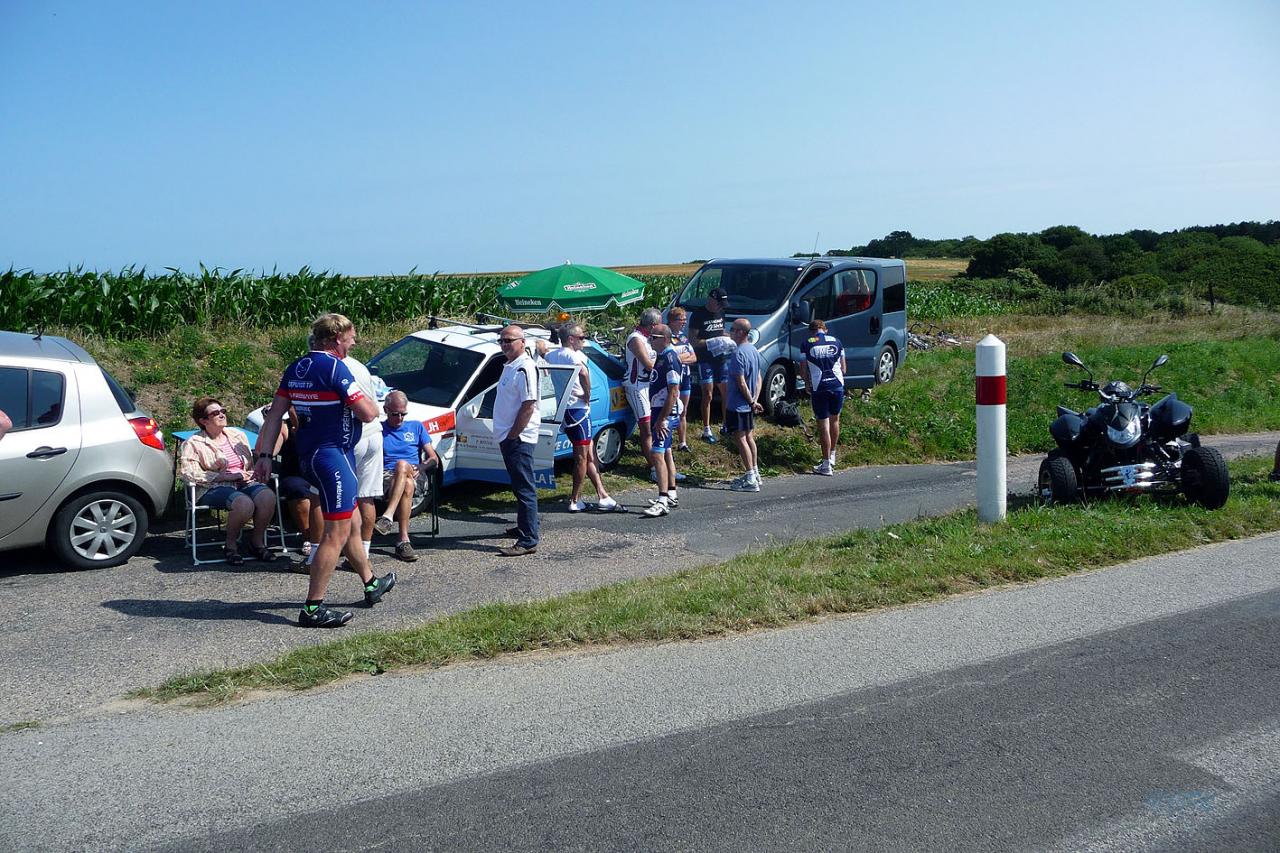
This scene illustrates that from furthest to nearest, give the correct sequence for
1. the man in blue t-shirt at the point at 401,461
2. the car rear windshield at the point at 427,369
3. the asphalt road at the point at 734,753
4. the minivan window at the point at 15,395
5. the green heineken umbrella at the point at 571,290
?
1. the green heineken umbrella at the point at 571,290
2. the car rear windshield at the point at 427,369
3. the man in blue t-shirt at the point at 401,461
4. the minivan window at the point at 15,395
5. the asphalt road at the point at 734,753

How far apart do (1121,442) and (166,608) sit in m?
7.77

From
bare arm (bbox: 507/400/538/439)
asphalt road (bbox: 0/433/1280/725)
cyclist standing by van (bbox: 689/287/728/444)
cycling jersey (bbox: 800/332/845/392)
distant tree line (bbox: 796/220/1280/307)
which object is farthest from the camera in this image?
distant tree line (bbox: 796/220/1280/307)

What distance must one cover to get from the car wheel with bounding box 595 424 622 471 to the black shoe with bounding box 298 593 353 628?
580 cm

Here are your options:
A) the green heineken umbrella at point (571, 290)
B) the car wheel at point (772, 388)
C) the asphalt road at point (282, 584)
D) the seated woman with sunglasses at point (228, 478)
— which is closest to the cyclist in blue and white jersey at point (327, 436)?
the asphalt road at point (282, 584)

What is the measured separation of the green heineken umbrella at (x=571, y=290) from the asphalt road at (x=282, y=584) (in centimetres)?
553

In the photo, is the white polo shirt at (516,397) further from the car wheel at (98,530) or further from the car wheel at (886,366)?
the car wheel at (886,366)

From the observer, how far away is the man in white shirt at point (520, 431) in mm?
8906

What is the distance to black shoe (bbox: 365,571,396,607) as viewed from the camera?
716 cm

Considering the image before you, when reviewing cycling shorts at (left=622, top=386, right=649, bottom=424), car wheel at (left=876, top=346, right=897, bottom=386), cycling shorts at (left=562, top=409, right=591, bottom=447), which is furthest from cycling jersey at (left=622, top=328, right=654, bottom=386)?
car wheel at (left=876, top=346, right=897, bottom=386)

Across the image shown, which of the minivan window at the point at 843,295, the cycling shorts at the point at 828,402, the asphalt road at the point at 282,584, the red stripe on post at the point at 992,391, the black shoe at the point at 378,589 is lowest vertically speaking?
the asphalt road at the point at 282,584

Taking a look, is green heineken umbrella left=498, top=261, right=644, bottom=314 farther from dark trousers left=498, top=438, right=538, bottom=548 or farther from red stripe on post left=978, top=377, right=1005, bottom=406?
red stripe on post left=978, top=377, right=1005, bottom=406

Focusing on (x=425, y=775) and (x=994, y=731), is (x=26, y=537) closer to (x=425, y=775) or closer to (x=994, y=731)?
(x=425, y=775)

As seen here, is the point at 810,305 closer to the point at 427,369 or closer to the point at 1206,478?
the point at 427,369

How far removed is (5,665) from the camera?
19.6 feet
